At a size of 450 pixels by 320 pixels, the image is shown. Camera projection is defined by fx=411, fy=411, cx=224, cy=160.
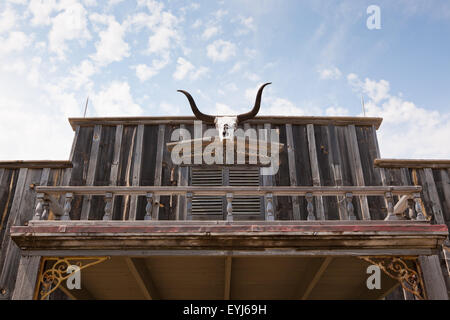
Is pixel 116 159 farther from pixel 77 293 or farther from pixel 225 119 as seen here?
pixel 77 293

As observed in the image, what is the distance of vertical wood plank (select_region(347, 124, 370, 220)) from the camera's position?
10.8 metres

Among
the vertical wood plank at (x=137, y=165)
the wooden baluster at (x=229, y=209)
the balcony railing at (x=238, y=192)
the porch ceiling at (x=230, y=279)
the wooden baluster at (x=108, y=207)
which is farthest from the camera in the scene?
the vertical wood plank at (x=137, y=165)

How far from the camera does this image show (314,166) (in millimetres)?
11625

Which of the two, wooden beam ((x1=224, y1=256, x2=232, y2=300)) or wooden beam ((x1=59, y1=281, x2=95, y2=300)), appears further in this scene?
wooden beam ((x1=59, y1=281, x2=95, y2=300))

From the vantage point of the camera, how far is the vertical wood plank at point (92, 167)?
1081 cm

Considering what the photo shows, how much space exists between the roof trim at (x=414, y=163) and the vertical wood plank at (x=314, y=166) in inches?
65.4

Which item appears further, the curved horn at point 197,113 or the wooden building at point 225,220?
the curved horn at point 197,113

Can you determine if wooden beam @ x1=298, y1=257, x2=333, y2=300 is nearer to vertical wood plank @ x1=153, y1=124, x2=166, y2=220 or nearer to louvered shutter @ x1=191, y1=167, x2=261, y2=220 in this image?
louvered shutter @ x1=191, y1=167, x2=261, y2=220

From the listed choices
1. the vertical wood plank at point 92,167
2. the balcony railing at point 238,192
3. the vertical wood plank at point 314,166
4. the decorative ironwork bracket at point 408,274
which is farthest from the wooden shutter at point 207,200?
the decorative ironwork bracket at point 408,274

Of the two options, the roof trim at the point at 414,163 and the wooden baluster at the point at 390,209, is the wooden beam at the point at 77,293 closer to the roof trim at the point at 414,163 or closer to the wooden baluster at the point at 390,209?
the wooden baluster at the point at 390,209

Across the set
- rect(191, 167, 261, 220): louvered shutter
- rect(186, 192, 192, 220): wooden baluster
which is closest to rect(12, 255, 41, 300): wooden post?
rect(186, 192, 192, 220): wooden baluster

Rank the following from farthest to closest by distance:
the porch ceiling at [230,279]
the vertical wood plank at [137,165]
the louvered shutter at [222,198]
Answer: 1. the louvered shutter at [222,198]
2. the vertical wood plank at [137,165]
3. the porch ceiling at [230,279]

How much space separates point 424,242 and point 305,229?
2046 millimetres

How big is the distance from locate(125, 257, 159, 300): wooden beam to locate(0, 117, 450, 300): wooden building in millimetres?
48
